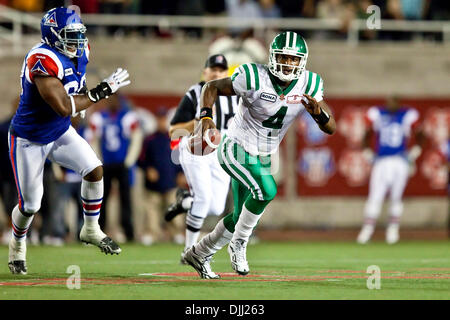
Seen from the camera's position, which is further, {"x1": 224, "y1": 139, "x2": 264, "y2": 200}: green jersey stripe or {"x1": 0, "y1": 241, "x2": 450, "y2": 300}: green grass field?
{"x1": 224, "y1": 139, "x2": 264, "y2": 200}: green jersey stripe

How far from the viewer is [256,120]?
24.3ft

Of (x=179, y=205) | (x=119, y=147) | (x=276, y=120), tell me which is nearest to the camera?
(x=276, y=120)

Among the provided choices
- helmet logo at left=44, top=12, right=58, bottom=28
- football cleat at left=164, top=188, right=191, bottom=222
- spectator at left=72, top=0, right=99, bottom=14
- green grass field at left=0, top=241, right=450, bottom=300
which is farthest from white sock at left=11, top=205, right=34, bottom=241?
spectator at left=72, top=0, right=99, bottom=14

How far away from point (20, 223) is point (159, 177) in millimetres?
6330

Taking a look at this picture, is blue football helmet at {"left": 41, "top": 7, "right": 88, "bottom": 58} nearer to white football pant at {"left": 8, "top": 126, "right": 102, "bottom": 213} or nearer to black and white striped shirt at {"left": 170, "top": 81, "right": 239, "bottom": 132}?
white football pant at {"left": 8, "top": 126, "right": 102, "bottom": 213}

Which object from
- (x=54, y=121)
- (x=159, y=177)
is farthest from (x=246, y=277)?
(x=159, y=177)

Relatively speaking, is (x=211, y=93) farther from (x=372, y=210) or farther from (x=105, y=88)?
(x=372, y=210)

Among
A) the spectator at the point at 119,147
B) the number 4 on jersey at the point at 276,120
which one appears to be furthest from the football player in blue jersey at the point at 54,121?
the spectator at the point at 119,147

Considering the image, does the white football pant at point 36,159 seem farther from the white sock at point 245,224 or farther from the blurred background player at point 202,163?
the blurred background player at point 202,163

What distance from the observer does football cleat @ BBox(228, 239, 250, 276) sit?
7438mm

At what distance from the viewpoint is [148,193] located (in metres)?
14.4

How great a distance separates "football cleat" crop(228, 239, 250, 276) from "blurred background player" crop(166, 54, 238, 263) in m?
1.48
